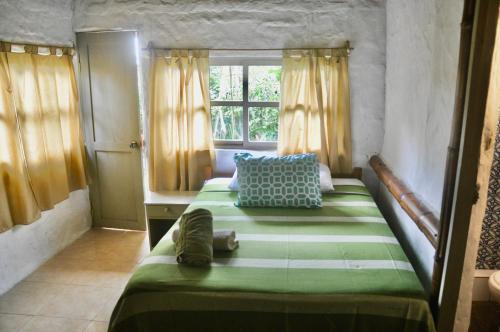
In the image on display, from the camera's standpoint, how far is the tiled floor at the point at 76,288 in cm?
252

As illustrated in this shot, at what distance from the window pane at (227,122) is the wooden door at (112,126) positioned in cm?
71

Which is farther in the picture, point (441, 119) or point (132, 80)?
point (132, 80)

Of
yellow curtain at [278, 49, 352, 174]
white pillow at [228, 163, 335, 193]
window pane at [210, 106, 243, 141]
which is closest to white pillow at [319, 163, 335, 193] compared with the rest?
white pillow at [228, 163, 335, 193]

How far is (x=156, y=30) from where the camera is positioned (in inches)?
137

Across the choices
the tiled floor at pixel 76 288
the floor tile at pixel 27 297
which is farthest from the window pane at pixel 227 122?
the floor tile at pixel 27 297

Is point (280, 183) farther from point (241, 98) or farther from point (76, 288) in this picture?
point (76, 288)

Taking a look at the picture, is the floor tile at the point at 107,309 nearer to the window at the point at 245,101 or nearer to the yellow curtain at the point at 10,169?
the yellow curtain at the point at 10,169

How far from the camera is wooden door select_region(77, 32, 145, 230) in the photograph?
11.7 feet

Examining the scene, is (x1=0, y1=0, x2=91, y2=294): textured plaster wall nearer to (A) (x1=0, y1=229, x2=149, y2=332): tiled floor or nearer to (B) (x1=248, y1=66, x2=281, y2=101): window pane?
(A) (x1=0, y1=229, x2=149, y2=332): tiled floor

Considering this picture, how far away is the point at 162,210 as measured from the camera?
3.31m

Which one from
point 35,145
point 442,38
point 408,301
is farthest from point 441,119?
point 35,145

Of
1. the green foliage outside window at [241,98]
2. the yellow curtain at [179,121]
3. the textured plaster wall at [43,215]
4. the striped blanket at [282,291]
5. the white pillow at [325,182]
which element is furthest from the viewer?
the green foliage outside window at [241,98]

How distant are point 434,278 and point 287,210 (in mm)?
1091

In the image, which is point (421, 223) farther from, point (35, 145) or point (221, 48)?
point (35, 145)
